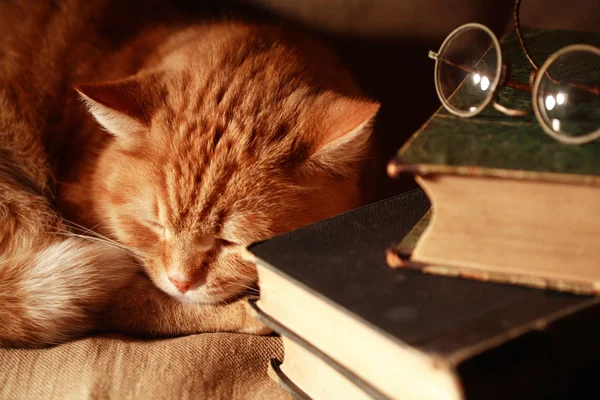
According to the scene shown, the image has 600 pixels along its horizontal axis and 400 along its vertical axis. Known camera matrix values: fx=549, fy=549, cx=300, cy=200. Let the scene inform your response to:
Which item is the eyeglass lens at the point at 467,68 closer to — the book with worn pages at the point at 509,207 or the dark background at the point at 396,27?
the book with worn pages at the point at 509,207

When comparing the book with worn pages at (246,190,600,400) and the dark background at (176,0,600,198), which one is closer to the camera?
the book with worn pages at (246,190,600,400)

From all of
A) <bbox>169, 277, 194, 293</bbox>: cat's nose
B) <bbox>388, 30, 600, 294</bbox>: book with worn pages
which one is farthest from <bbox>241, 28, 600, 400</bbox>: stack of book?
<bbox>169, 277, 194, 293</bbox>: cat's nose

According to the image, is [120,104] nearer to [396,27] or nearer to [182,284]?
[182,284]

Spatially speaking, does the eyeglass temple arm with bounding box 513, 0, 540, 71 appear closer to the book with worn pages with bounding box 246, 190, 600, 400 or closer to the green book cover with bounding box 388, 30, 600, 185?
the green book cover with bounding box 388, 30, 600, 185

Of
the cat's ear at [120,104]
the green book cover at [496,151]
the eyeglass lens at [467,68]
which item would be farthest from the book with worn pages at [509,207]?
the cat's ear at [120,104]

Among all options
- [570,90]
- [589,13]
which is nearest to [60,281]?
[570,90]

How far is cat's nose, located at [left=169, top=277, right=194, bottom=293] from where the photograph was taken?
1.03 m

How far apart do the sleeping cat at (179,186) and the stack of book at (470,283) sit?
0.81 feet

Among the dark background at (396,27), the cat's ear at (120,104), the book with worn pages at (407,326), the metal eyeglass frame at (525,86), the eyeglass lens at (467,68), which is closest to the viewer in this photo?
the book with worn pages at (407,326)

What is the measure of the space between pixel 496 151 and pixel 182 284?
62 centimetres

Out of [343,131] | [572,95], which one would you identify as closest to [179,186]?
[343,131]

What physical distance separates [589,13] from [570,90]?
589 millimetres

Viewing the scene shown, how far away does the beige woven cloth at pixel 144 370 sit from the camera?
87 centimetres

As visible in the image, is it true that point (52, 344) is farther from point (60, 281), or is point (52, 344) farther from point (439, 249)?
point (439, 249)
